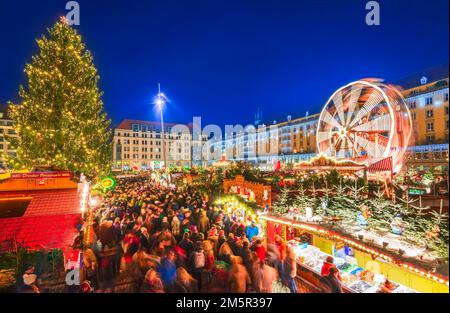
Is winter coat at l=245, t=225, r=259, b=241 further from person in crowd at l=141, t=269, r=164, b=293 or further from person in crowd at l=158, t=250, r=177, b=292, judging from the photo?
person in crowd at l=141, t=269, r=164, b=293

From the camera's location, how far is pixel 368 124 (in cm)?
1328

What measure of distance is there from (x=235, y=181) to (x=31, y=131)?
482 inches

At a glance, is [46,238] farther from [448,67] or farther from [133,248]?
[448,67]

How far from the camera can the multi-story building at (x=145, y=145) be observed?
A: 69.6 m

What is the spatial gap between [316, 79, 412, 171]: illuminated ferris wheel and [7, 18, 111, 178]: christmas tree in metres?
15.3

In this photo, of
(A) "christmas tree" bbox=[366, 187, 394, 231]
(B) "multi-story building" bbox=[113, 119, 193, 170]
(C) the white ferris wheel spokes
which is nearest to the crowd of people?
(A) "christmas tree" bbox=[366, 187, 394, 231]

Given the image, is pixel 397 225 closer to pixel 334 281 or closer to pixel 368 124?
pixel 334 281

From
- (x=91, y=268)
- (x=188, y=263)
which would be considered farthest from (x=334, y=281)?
(x=91, y=268)

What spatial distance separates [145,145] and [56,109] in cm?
6437

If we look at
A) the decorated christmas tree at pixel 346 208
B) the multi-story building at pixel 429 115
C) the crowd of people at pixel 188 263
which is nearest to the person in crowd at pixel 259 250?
the crowd of people at pixel 188 263

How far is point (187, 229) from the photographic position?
801cm

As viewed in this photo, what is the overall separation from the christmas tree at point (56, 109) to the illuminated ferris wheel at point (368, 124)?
1534 centimetres

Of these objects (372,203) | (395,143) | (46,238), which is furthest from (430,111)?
(46,238)

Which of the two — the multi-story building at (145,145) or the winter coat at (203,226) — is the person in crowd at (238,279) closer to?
the winter coat at (203,226)
